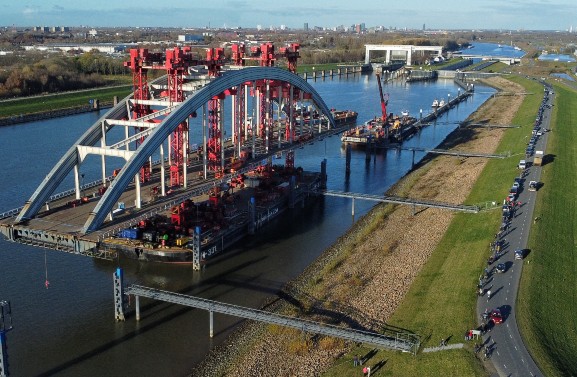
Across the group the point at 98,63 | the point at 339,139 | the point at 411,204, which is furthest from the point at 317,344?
the point at 98,63

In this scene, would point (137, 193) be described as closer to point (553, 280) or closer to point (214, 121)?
point (214, 121)

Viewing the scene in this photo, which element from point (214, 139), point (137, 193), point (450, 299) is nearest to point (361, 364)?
point (450, 299)

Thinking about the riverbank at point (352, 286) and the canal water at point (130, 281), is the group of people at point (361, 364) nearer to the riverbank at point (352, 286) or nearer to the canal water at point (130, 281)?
the riverbank at point (352, 286)

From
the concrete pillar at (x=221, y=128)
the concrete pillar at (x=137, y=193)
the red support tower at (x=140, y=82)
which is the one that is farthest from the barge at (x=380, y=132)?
the concrete pillar at (x=137, y=193)

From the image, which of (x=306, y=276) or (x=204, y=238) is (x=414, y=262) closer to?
(x=306, y=276)

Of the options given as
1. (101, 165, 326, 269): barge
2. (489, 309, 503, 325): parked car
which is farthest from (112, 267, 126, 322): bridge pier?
(489, 309, 503, 325): parked car

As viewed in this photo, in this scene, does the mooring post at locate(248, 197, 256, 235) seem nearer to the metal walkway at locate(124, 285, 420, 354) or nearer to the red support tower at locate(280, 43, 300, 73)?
the metal walkway at locate(124, 285, 420, 354)
